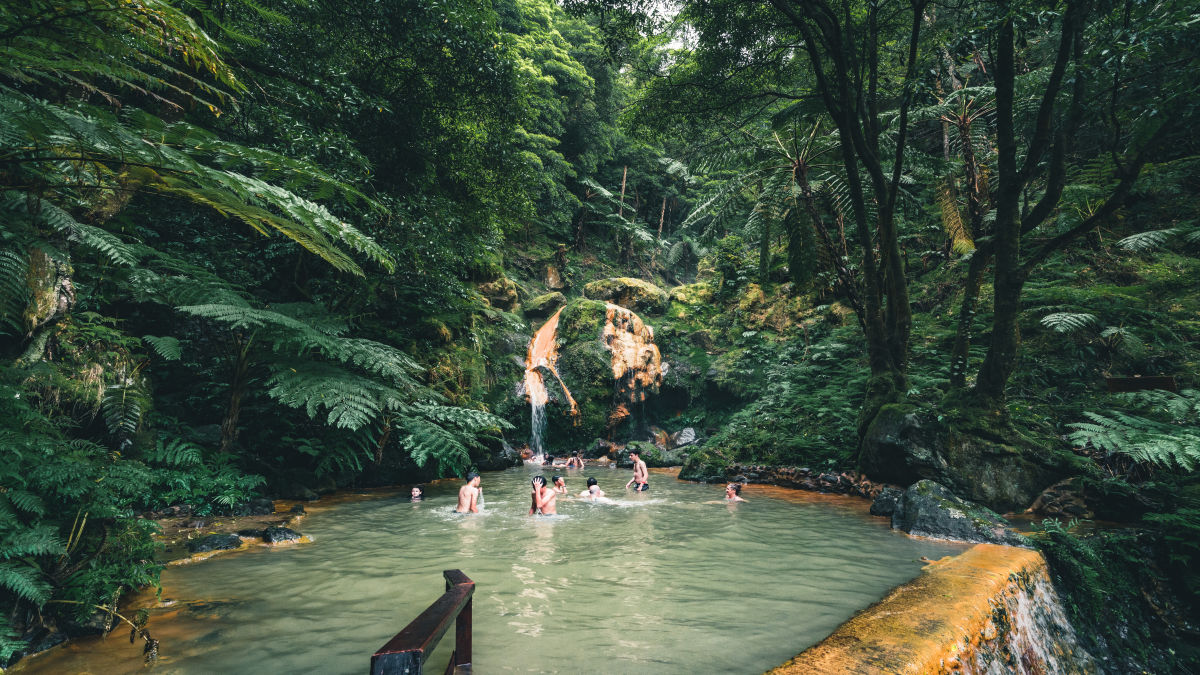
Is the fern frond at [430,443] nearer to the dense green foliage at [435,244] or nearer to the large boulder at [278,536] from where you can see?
the dense green foliage at [435,244]

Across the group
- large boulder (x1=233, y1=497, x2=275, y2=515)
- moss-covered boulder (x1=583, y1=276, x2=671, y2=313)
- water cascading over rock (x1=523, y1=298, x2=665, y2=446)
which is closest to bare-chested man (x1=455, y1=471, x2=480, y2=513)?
large boulder (x1=233, y1=497, x2=275, y2=515)

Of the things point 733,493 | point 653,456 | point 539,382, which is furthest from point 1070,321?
point 539,382

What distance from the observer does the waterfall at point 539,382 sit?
47.4 feet

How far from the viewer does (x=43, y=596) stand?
87.7 inches

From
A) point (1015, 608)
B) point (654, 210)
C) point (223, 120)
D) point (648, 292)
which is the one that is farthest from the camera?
point (654, 210)

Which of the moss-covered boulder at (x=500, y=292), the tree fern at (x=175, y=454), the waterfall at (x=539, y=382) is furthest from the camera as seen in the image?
the moss-covered boulder at (x=500, y=292)

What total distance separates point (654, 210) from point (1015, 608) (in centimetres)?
2930

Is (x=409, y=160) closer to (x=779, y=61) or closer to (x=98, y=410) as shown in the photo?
(x=98, y=410)

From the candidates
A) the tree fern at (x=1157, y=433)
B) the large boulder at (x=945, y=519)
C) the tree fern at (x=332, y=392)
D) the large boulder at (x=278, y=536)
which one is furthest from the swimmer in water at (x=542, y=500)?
the tree fern at (x=1157, y=433)

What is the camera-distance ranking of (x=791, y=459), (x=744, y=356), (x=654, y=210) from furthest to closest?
1. (x=654, y=210)
2. (x=744, y=356)
3. (x=791, y=459)

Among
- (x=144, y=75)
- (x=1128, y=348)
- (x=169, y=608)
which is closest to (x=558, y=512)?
(x=169, y=608)

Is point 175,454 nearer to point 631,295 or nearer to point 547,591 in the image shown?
point 547,591

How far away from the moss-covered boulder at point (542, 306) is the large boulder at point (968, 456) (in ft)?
46.4

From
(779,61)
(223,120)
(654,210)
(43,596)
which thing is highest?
(654,210)
